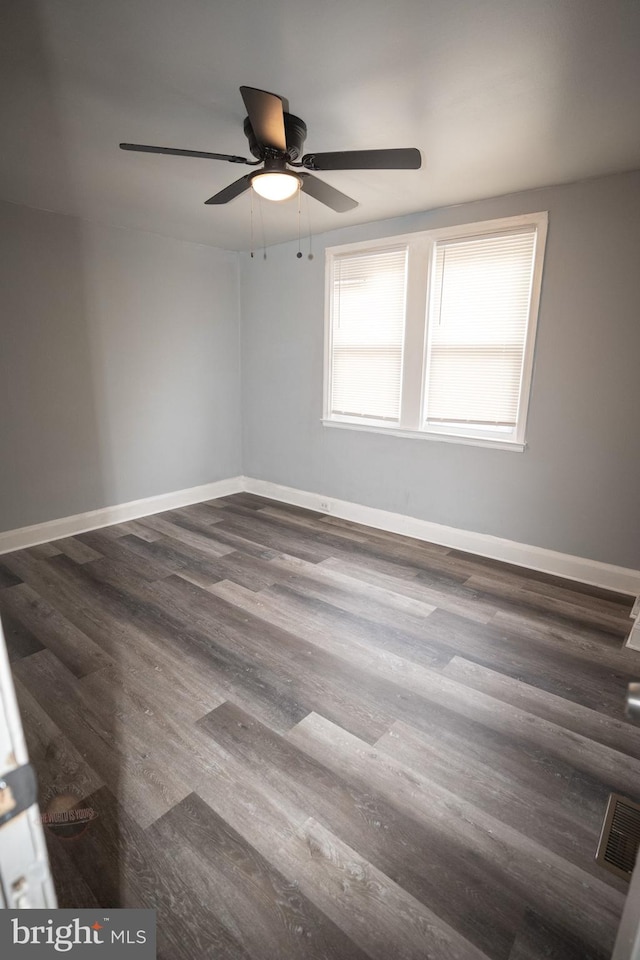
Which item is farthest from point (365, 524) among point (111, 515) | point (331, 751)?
point (331, 751)

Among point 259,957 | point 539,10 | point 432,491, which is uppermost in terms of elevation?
point 539,10

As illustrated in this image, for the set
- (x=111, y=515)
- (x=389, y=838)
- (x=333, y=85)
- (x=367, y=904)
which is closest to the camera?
(x=367, y=904)

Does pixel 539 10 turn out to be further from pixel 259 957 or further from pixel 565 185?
pixel 259 957

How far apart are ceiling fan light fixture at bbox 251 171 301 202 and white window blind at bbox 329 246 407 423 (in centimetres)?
174

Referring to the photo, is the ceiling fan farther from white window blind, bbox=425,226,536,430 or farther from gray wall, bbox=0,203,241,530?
gray wall, bbox=0,203,241,530

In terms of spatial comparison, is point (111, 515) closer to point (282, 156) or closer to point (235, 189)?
point (235, 189)

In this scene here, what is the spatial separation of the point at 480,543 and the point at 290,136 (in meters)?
2.98

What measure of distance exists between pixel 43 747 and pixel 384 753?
52.1 inches

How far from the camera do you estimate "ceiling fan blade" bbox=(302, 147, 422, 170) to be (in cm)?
190

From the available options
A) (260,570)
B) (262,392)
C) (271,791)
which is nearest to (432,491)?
(260,570)

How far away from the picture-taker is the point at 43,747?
5.68 ft

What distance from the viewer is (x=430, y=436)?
12.3 ft

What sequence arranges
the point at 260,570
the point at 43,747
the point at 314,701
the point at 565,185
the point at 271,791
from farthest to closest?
the point at 260,570, the point at 565,185, the point at 314,701, the point at 43,747, the point at 271,791

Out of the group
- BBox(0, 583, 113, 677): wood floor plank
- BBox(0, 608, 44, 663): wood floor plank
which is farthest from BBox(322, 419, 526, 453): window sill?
BBox(0, 608, 44, 663): wood floor plank
